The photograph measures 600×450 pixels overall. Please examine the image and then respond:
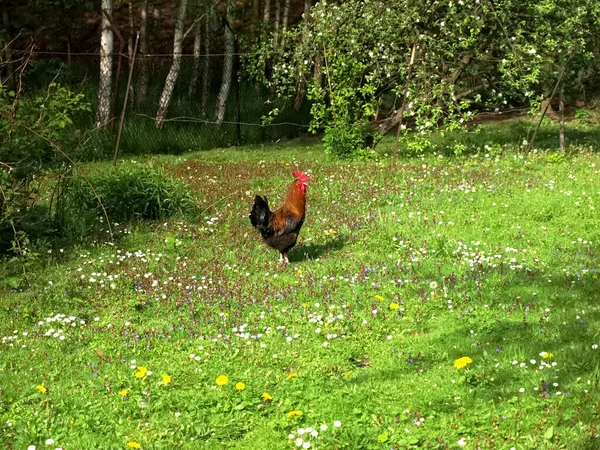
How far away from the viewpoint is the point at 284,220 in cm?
800

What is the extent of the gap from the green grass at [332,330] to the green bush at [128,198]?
441 mm

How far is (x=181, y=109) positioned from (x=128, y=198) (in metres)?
10.8

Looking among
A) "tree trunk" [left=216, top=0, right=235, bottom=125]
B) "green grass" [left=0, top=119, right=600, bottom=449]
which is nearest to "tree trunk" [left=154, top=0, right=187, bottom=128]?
"tree trunk" [left=216, top=0, right=235, bottom=125]

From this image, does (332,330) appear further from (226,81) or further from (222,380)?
(226,81)

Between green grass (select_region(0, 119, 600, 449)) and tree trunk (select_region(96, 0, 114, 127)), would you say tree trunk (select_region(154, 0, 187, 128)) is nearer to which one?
tree trunk (select_region(96, 0, 114, 127))

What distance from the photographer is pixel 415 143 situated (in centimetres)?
1447

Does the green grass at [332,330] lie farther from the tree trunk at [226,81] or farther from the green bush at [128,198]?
the tree trunk at [226,81]

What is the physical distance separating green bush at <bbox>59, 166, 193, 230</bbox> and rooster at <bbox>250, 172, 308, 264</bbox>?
2.47m

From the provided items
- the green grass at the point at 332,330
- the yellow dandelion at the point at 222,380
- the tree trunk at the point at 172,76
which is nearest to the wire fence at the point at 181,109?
the tree trunk at the point at 172,76

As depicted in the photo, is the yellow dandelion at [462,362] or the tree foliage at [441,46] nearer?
the yellow dandelion at [462,362]

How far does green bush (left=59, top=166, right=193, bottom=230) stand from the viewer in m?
9.88

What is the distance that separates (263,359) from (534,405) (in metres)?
2.22

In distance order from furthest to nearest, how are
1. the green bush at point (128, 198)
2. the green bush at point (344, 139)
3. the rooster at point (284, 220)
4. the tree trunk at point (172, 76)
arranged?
the tree trunk at point (172, 76), the green bush at point (344, 139), the green bush at point (128, 198), the rooster at point (284, 220)

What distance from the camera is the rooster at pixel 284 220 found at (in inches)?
313
